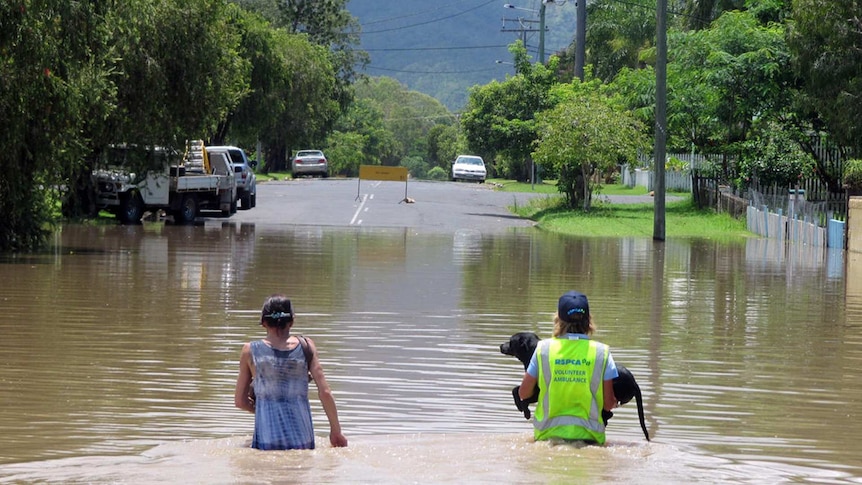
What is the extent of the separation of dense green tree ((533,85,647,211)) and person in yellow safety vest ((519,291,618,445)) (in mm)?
36783

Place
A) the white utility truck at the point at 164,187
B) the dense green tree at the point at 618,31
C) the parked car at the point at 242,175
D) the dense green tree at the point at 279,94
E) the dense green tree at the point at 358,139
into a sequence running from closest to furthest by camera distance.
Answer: the white utility truck at the point at 164,187 < the parked car at the point at 242,175 < the dense green tree at the point at 279,94 < the dense green tree at the point at 618,31 < the dense green tree at the point at 358,139

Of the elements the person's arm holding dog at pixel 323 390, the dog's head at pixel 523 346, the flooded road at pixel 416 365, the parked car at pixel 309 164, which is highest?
the parked car at pixel 309 164

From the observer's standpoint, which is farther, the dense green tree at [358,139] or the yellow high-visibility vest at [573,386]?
the dense green tree at [358,139]

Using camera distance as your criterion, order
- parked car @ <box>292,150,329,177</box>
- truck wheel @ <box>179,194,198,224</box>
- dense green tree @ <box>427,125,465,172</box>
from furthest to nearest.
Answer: dense green tree @ <box>427,125,465,172</box>
parked car @ <box>292,150,329,177</box>
truck wheel @ <box>179,194,198,224</box>

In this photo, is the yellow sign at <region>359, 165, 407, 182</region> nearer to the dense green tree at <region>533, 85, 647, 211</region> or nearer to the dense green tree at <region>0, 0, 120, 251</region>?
the dense green tree at <region>533, 85, 647, 211</region>

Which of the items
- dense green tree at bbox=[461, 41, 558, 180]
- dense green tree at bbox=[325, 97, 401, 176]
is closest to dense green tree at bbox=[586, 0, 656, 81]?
dense green tree at bbox=[461, 41, 558, 180]

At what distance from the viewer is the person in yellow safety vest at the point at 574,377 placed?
8359 millimetres

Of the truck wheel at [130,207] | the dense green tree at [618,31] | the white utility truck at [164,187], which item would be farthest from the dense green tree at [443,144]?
the truck wheel at [130,207]

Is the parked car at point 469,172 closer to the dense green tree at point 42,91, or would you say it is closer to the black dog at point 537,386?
the dense green tree at point 42,91

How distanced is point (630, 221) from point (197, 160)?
13.7 m

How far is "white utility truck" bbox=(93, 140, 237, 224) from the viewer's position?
38375 mm

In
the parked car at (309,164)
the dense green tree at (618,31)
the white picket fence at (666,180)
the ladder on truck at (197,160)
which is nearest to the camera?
the ladder on truck at (197,160)

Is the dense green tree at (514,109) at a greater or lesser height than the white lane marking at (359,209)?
greater

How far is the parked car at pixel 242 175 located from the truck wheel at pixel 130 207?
490 centimetres
